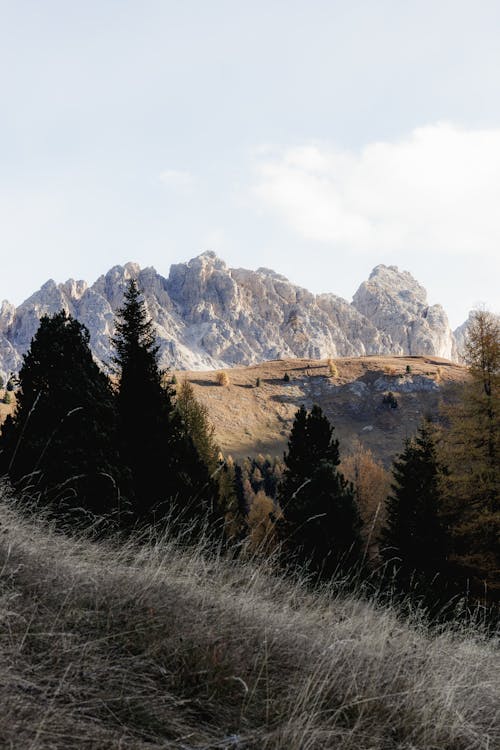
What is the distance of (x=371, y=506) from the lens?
3975 centimetres

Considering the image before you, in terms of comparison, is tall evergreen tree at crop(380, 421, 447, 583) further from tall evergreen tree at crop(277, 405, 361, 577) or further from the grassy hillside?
the grassy hillside

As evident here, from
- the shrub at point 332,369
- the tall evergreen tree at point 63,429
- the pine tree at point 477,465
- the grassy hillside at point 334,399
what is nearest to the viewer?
the tall evergreen tree at point 63,429

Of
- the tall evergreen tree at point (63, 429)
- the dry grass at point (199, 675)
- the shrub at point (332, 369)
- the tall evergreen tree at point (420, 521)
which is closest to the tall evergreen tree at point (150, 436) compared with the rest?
the tall evergreen tree at point (63, 429)

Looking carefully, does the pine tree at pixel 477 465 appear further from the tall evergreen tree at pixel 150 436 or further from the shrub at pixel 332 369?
the shrub at pixel 332 369

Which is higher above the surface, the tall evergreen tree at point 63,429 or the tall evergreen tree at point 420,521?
the tall evergreen tree at point 63,429

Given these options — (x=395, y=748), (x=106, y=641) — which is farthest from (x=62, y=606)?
(x=395, y=748)

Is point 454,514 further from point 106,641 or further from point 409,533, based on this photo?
point 106,641

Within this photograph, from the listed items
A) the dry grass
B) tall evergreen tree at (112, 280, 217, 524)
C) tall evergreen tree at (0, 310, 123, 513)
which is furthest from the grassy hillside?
the dry grass

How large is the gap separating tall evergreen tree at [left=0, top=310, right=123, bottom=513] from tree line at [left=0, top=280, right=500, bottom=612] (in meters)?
0.03

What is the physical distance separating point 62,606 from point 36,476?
5.75 m

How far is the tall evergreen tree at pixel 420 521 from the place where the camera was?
18.9 m

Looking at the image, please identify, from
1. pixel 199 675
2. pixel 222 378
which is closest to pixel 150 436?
pixel 199 675

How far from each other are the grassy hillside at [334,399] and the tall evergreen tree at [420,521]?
70.6 m

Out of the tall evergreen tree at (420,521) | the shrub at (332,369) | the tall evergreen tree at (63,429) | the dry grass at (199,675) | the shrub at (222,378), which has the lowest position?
the tall evergreen tree at (420,521)
